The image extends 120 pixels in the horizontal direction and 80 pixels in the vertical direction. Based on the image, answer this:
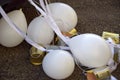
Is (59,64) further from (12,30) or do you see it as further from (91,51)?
(12,30)

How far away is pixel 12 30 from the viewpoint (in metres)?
1.17

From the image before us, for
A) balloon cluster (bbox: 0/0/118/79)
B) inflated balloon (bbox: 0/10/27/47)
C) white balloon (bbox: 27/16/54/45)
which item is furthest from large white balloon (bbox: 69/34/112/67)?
inflated balloon (bbox: 0/10/27/47)

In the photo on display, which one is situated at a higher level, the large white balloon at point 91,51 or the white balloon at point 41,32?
the white balloon at point 41,32

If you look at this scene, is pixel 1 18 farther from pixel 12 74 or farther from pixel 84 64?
pixel 84 64

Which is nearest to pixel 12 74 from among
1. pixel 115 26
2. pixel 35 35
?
pixel 35 35

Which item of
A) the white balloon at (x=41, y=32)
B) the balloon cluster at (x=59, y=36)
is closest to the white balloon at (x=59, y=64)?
the balloon cluster at (x=59, y=36)

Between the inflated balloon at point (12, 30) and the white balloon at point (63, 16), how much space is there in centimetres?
15

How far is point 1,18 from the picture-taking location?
3.88 ft

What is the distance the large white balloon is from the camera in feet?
3.41

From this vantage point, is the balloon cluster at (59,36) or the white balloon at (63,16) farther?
the white balloon at (63,16)

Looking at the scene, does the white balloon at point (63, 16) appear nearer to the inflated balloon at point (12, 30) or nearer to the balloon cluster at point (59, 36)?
the balloon cluster at point (59, 36)

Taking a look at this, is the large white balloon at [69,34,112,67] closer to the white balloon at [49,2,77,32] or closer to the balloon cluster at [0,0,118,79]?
the balloon cluster at [0,0,118,79]

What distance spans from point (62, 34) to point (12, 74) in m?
0.28

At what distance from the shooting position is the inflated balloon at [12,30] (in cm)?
117
